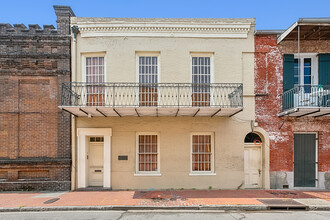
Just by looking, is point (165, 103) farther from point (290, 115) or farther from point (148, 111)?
point (290, 115)

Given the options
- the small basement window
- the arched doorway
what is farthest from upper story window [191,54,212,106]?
the arched doorway

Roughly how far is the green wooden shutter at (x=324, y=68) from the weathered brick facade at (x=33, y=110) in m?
11.8

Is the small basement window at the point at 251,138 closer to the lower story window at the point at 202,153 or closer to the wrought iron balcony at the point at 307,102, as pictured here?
the wrought iron balcony at the point at 307,102

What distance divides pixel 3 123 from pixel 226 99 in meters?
10.3

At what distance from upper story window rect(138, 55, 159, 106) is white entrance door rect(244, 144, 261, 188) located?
497 cm

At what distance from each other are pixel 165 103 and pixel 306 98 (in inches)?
246

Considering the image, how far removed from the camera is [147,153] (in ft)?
32.1

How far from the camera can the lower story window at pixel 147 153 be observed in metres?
9.75

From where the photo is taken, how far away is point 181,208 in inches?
280

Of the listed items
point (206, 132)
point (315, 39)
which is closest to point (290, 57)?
point (315, 39)

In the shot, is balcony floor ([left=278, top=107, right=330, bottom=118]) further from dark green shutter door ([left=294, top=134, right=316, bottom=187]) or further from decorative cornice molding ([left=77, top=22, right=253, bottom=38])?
decorative cornice molding ([left=77, top=22, right=253, bottom=38])

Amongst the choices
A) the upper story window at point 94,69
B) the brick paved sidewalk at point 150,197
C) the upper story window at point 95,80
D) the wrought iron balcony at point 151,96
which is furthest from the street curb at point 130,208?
the upper story window at point 94,69

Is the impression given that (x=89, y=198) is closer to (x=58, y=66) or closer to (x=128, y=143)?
(x=128, y=143)

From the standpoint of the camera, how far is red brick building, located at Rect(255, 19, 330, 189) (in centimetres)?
966
